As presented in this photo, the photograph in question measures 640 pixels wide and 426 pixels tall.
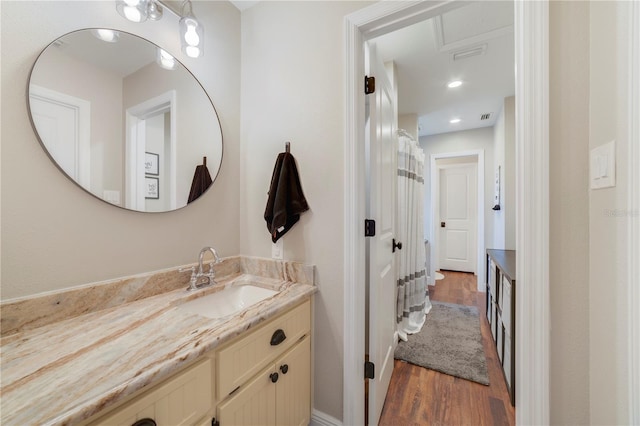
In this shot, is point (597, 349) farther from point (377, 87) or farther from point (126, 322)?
point (126, 322)

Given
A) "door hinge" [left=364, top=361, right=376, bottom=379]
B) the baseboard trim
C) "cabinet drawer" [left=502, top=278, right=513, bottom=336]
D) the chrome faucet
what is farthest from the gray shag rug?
the chrome faucet

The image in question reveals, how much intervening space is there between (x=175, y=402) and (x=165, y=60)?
4.97ft

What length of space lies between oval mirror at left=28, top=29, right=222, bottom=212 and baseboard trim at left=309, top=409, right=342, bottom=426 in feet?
4.51

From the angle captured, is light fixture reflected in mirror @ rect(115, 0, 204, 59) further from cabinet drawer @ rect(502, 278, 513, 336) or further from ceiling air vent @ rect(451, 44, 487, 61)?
cabinet drawer @ rect(502, 278, 513, 336)

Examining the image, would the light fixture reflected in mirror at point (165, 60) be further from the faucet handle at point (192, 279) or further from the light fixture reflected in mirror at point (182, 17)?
the faucet handle at point (192, 279)

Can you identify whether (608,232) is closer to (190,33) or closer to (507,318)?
(507,318)

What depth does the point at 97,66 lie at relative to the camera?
1038 mm

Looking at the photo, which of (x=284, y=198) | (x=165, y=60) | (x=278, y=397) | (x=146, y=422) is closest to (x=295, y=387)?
(x=278, y=397)

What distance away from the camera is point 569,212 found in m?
0.80

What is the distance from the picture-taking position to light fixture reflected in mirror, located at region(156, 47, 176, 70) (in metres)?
1.23

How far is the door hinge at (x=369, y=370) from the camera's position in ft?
4.38

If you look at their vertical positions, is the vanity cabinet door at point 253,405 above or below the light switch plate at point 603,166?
below

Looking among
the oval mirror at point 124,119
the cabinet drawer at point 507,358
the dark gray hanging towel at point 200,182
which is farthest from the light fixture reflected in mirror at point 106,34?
the cabinet drawer at point 507,358

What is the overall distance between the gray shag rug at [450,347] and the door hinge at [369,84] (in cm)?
209
